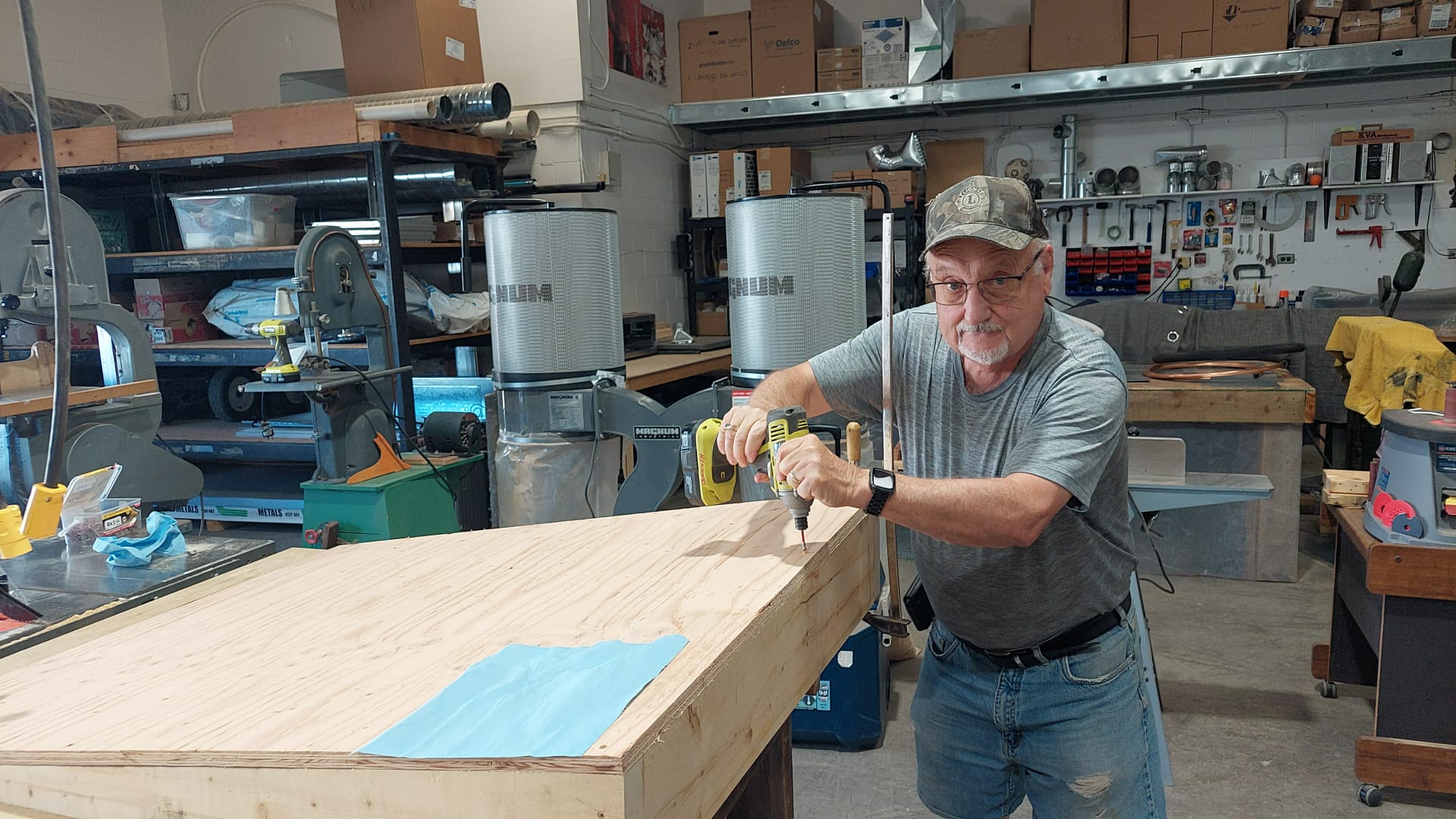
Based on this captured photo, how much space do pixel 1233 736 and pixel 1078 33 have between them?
4099 mm

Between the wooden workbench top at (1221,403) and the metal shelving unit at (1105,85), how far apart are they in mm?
→ 2093

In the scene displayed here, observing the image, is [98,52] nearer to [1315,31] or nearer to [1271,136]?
[1315,31]

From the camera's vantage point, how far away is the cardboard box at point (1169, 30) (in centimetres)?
531

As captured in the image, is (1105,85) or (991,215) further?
(1105,85)

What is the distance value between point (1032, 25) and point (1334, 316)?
2.30 meters

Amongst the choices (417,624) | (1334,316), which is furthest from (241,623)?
(1334,316)

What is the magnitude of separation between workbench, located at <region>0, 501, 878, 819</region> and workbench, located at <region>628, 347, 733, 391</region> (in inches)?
91.4

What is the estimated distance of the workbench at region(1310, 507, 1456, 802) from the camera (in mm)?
2350

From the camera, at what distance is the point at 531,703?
0.99 m

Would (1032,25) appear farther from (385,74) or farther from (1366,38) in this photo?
(385,74)

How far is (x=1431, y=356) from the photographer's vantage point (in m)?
3.88

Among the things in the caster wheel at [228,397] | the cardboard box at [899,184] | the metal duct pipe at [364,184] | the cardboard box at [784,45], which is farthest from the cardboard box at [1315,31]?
the caster wheel at [228,397]

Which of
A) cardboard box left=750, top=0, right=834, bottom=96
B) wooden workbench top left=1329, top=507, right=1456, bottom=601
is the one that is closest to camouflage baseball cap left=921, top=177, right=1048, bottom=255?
wooden workbench top left=1329, top=507, right=1456, bottom=601

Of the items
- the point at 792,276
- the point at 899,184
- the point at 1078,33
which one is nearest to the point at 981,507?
the point at 792,276
